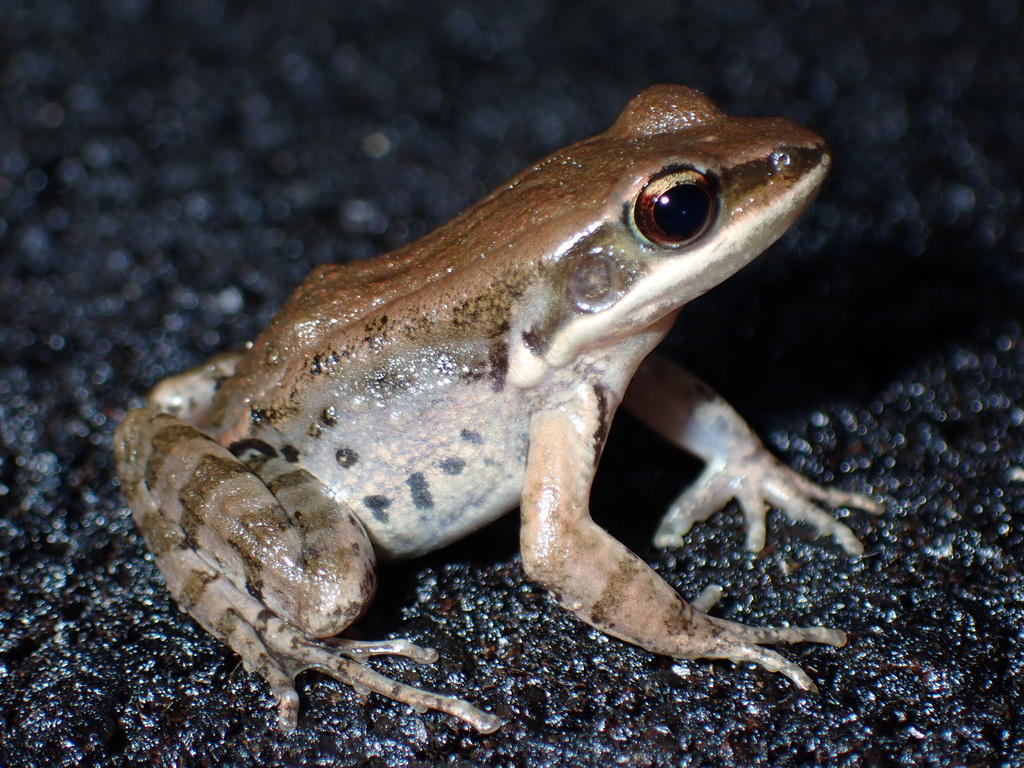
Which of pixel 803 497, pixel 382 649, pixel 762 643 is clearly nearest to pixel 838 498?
pixel 803 497

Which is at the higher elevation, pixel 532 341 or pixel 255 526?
pixel 532 341

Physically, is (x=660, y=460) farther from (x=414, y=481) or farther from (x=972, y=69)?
(x=972, y=69)

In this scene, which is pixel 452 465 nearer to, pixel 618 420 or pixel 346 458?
pixel 346 458

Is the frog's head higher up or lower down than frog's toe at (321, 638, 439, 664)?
higher up

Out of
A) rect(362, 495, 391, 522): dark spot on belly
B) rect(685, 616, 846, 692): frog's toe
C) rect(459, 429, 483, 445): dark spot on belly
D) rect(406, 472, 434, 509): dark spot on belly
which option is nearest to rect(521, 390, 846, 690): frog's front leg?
rect(685, 616, 846, 692): frog's toe

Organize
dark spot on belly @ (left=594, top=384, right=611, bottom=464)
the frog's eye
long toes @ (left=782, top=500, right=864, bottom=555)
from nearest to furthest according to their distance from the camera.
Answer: the frog's eye < dark spot on belly @ (left=594, top=384, right=611, bottom=464) < long toes @ (left=782, top=500, right=864, bottom=555)

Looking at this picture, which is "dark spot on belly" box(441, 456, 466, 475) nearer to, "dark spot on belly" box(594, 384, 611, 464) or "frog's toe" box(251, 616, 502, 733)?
"dark spot on belly" box(594, 384, 611, 464)

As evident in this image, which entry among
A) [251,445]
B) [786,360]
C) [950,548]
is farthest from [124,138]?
[950,548]

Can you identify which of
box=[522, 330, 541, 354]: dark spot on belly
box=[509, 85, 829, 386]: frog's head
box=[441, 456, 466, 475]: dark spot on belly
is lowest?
box=[441, 456, 466, 475]: dark spot on belly
